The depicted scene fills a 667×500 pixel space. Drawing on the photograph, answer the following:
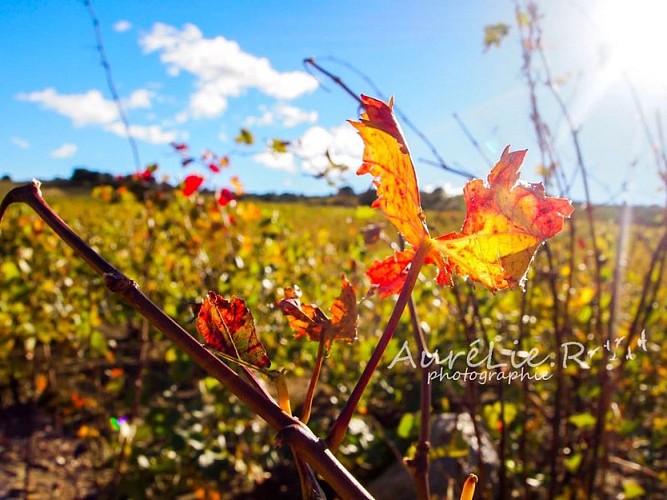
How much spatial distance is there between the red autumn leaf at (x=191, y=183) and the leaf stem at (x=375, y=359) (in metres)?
2.20

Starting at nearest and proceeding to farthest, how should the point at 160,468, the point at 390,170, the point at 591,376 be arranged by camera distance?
the point at 390,170 → the point at 160,468 → the point at 591,376

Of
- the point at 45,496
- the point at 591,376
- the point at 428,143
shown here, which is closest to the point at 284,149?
the point at 428,143

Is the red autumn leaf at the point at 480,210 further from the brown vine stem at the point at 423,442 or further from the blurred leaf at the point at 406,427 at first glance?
the blurred leaf at the point at 406,427

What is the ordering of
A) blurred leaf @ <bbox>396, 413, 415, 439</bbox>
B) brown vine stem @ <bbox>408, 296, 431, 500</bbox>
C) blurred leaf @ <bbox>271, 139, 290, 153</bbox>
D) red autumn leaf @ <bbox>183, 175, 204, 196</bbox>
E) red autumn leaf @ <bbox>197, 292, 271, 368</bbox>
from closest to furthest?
red autumn leaf @ <bbox>197, 292, 271, 368</bbox> → brown vine stem @ <bbox>408, 296, 431, 500</bbox> → blurred leaf @ <bbox>396, 413, 415, 439</bbox> → blurred leaf @ <bbox>271, 139, 290, 153</bbox> → red autumn leaf @ <bbox>183, 175, 204, 196</bbox>

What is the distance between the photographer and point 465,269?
47 cm

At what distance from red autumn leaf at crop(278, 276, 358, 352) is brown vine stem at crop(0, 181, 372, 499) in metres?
0.11

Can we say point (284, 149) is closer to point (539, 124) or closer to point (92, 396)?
point (539, 124)

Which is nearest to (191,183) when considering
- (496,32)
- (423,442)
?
(496,32)

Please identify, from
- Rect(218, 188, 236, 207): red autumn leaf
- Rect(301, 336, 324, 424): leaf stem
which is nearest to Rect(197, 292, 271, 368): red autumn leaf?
Rect(301, 336, 324, 424): leaf stem

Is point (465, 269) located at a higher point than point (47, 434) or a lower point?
higher

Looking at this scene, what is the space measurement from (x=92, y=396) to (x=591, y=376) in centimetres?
312

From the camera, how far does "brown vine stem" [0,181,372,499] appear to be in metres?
0.29

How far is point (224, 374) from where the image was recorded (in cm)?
32

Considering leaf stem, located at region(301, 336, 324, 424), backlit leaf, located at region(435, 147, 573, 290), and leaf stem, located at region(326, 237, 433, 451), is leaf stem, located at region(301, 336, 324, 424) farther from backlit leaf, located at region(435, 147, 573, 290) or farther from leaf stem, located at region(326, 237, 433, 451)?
backlit leaf, located at region(435, 147, 573, 290)
